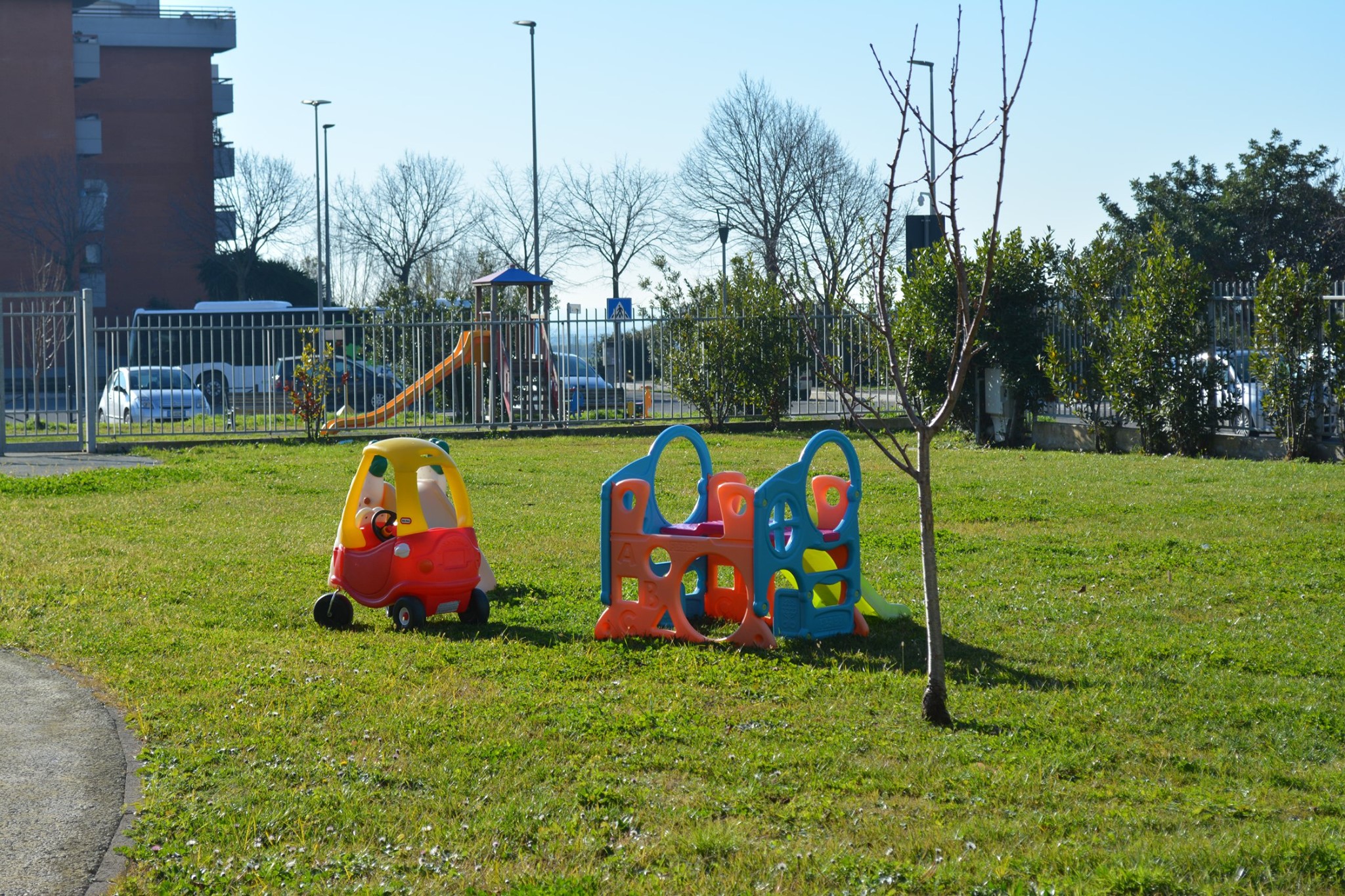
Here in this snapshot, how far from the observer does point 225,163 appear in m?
64.8

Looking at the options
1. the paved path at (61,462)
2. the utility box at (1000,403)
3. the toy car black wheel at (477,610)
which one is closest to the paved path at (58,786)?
the toy car black wheel at (477,610)

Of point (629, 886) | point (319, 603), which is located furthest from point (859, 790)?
point (319, 603)

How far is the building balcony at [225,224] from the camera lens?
201 ft

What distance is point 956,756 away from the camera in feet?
15.9

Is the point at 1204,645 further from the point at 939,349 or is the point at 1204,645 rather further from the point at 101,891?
the point at 939,349

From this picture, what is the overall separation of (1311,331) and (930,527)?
12510mm

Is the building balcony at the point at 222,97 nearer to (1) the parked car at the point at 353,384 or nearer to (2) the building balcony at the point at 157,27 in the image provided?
(2) the building balcony at the point at 157,27

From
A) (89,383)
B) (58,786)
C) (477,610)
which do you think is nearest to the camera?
(58,786)

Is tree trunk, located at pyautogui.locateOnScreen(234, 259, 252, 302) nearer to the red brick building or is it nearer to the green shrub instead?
the red brick building

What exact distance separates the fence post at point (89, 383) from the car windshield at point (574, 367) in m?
7.58

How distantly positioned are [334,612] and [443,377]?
16.3 m

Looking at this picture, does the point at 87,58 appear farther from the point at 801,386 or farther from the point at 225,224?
the point at 801,386

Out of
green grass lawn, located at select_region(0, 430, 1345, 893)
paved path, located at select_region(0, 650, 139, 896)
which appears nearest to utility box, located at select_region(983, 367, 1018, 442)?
green grass lawn, located at select_region(0, 430, 1345, 893)

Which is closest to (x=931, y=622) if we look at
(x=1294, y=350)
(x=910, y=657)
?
(x=910, y=657)
